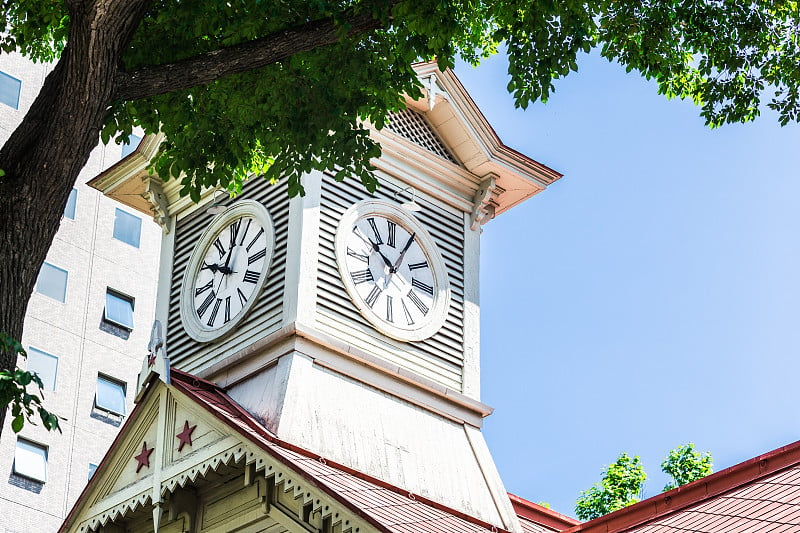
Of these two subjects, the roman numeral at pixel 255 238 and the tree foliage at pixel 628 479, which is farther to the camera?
the tree foliage at pixel 628 479

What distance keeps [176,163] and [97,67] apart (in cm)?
268

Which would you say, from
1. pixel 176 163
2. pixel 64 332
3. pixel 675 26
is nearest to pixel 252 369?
pixel 176 163

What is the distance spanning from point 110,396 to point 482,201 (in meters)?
27.2

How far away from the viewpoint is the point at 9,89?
45.3 m

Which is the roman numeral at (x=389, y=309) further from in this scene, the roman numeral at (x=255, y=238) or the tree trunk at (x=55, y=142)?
the tree trunk at (x=55, y=142)

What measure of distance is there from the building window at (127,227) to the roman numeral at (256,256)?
29.9 meters

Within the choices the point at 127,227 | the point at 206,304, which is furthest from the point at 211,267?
the point at 127,227

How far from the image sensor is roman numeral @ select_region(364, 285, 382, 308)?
1831cm

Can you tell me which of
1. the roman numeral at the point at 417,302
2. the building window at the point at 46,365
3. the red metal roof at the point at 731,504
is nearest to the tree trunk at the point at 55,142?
the red metal roof at the point at 731,504

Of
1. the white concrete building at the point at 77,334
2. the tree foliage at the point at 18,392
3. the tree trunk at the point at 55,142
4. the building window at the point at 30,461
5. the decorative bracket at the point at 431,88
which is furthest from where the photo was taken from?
the white concrete building at the point at 77,334

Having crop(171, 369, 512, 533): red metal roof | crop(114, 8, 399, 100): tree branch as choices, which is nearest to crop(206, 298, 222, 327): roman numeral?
→ crop(171, 369, 512, 533): red metal roof

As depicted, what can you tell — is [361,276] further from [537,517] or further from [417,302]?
[537,517]

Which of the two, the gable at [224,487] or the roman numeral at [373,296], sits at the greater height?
the roman numeral at [373,296]

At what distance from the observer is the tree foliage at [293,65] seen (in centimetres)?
1023
